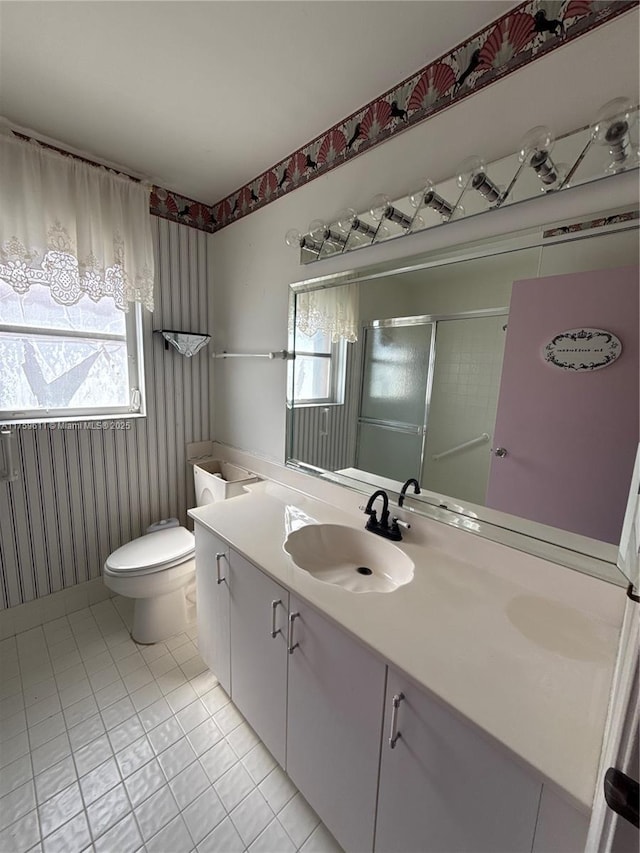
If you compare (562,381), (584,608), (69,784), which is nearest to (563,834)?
(584,608)

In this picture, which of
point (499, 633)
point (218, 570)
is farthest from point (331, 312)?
point (499, 633)

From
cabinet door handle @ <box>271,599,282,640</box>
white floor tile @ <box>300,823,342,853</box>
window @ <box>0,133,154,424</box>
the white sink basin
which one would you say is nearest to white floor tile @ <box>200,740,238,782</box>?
white floor tile @ <box>300,823,342,853</box>

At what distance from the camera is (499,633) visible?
0.84m

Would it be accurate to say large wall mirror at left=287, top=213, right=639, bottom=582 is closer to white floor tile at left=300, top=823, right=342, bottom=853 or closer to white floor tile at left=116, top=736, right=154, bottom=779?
white floor tile at left=300, top=823, right=342, bottom=853

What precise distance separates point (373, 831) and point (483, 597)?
2.11ft

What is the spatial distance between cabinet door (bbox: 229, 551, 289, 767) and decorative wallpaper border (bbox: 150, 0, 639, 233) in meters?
1.65

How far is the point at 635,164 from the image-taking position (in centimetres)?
81

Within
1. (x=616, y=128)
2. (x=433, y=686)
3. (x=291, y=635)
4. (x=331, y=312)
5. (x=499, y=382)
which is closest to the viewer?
(x=433, y=686)

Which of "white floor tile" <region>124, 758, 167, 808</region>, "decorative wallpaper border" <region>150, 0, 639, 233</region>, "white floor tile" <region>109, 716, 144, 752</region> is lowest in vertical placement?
"white floor tile" <region>109, 716, 144, 752</region>

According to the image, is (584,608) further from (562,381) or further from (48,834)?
(48,834)

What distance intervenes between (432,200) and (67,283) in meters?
1.66

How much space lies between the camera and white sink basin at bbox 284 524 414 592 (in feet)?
4.05

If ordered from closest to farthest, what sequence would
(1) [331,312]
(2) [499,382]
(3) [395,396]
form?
1. (2) [499,382]
2. (3) [395,396]
3. (1) [331,312]

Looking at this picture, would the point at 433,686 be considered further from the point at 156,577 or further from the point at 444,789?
the point at 156,577
